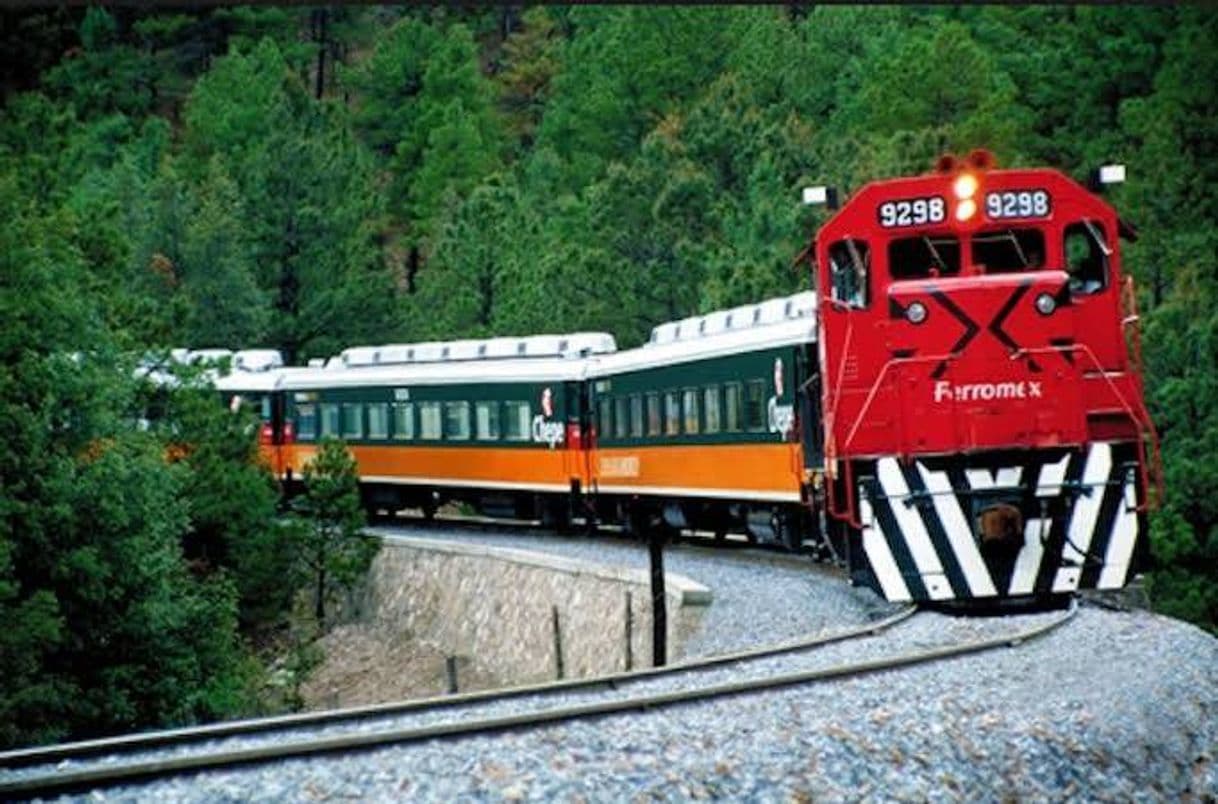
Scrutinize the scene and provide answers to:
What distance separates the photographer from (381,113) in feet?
240

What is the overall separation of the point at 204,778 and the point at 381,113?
209ft

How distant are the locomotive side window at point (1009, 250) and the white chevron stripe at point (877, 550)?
6.29 feet

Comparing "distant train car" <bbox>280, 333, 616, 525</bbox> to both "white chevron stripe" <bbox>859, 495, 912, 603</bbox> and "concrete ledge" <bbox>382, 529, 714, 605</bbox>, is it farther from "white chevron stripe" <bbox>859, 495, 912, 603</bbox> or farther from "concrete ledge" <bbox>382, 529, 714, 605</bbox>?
"white chevron stripe" <bbox>859, 495, 912, 603</bbox>

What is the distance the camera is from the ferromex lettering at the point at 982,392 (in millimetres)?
15617

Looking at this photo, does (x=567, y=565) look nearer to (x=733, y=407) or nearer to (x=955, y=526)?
(x=733, y=407)

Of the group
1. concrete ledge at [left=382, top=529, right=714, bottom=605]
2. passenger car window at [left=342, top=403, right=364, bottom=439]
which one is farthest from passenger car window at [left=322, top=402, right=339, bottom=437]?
concrete ledge at [left=382, top=529, right=714, bottom=605]

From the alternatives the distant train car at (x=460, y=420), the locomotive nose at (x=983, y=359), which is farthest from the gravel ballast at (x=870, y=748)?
the distant train car at (x=460, y=420)

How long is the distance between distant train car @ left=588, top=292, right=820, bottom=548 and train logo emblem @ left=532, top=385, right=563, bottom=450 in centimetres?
114

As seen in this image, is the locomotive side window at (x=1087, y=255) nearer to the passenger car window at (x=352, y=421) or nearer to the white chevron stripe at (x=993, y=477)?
the white chevron stripe at (x=993, y=477)

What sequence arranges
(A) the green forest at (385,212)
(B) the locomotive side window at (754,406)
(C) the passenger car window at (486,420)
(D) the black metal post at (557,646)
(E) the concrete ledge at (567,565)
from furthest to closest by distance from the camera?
1. (C) the passenger car window at (486,420)
2. (A) the green forest at (385,212)
3. (D) the black metal post at (557,646)
4. (B) the locomotive side window at (754,406)
5. (E) the concrete ledge at (567,565)

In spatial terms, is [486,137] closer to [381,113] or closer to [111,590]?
[381,113]

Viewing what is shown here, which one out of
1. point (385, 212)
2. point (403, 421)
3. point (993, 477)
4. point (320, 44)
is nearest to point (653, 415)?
point (403, 421)

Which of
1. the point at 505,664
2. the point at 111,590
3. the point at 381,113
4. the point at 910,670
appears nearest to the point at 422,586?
the point at 505,664

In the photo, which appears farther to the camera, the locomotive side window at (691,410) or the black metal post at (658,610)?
the locomotive side window at (691,410)
